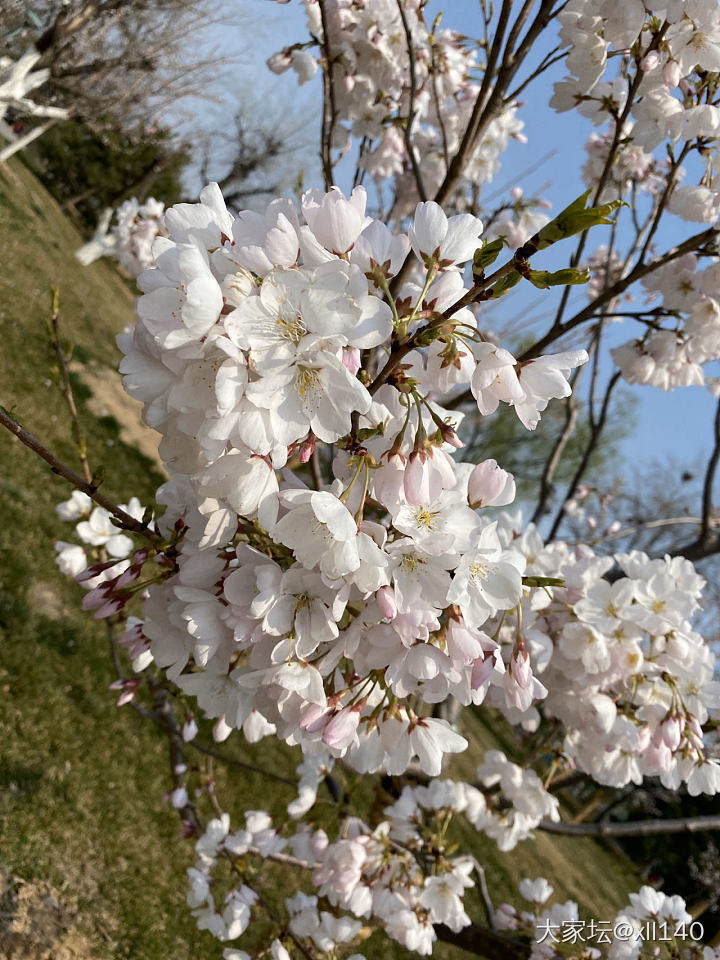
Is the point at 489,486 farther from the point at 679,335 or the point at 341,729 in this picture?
the point at 679,335

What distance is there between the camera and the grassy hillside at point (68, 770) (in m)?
2.57

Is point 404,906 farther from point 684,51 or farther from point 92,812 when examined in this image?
point 684,51

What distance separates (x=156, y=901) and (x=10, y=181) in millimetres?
10905

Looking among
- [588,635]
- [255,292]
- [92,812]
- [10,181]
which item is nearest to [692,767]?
[588,635]

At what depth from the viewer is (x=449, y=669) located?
0.86 metres

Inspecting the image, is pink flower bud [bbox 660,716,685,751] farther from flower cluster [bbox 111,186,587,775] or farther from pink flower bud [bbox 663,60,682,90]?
pink flower bud [bbox 663,60,682,90]

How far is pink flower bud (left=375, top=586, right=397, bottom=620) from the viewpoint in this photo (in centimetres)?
79

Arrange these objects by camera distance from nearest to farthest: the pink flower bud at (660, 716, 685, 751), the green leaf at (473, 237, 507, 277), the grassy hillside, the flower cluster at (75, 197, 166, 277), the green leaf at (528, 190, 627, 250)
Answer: the green leaf at (528, 190, 627, 250)
the green leaf at (473, 237, 507, 277)
the pink flower bud at (660, 716, 685, 751)
the grassy hillside
the flower cluster at (75, 197, 166, 277)

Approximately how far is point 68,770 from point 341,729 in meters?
2.82

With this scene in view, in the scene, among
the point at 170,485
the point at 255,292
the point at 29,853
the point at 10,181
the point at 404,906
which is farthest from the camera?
the point at 10,181

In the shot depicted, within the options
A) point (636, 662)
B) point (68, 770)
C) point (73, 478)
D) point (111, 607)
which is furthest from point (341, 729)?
point (68, 770)

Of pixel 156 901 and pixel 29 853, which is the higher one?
pixel 29 853

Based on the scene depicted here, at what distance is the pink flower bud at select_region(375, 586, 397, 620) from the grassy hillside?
38.3 inches

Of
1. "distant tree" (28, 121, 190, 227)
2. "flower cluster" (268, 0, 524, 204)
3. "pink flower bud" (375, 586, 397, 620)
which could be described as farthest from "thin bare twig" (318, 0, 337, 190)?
"distant tree" (28, 121, 190, 227)
